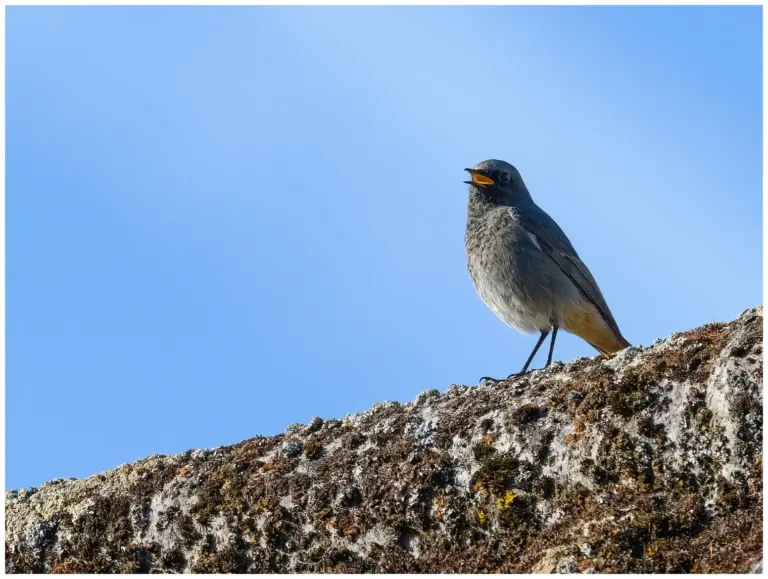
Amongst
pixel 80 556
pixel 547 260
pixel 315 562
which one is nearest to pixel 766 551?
pixel 315 562

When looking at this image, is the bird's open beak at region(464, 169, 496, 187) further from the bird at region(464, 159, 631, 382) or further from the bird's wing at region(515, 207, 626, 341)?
the bird's wing at region(515, 207, 626, 341)

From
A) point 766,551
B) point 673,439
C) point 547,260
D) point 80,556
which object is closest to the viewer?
point 766,551

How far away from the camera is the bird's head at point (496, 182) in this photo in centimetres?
1118

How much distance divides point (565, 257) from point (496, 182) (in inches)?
55.6

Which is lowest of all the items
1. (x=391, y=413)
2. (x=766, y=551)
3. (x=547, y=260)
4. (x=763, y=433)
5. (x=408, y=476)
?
(x=766, y=551)

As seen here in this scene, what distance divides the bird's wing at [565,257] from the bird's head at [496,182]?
1.54ft

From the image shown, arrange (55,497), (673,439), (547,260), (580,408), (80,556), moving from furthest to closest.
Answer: (547,260), (55,497), (80,556), (580,408), (673,439)

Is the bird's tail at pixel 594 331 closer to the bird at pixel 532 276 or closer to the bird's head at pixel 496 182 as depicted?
the bird at pixel 532 276

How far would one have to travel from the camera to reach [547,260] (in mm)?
10289

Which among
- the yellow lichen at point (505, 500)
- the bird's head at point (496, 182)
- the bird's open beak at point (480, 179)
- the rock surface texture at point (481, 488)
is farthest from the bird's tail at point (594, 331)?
the yellow lichen at point (505, 500)

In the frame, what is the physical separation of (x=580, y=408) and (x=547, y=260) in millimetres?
4998

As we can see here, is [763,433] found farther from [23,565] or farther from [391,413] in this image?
[23,565]

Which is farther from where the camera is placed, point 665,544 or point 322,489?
point 322,489

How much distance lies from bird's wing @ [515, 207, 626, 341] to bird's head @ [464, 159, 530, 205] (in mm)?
470
